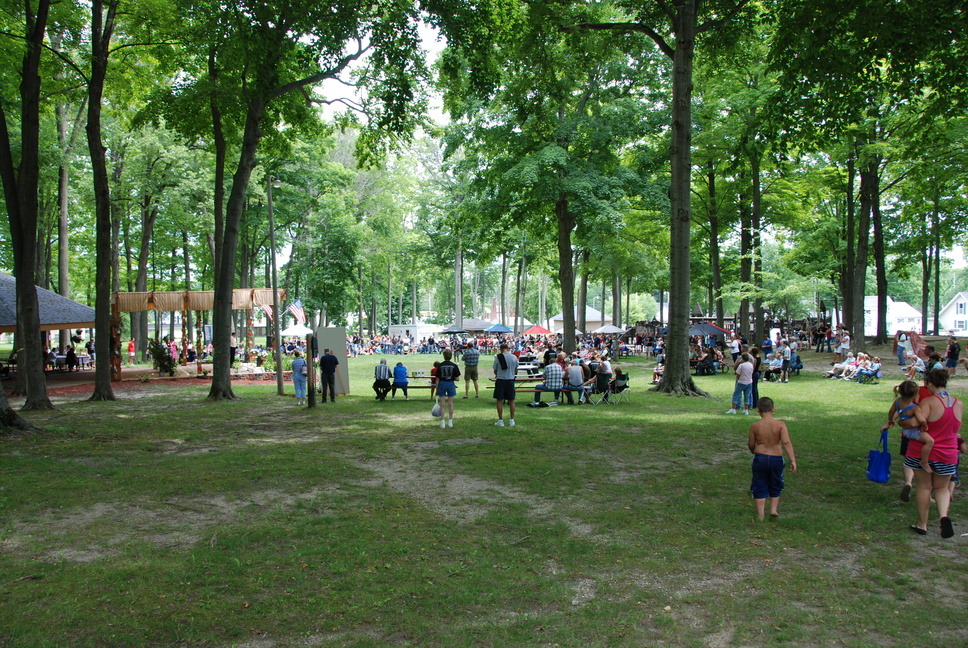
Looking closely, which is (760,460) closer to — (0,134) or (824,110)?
(824,110)

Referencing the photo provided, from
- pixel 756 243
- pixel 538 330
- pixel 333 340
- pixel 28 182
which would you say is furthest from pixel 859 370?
pixel 538 330

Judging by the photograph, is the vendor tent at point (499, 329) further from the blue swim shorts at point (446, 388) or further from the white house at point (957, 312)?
the white house at point (957, 312)

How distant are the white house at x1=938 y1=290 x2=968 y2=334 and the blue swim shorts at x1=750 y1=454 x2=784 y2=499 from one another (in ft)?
302

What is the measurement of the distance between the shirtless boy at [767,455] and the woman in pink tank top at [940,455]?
114 centimetres

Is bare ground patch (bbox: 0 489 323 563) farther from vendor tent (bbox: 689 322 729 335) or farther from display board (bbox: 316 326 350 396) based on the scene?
vendor tent (bbox: 689 322 729 335)

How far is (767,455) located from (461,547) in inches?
122

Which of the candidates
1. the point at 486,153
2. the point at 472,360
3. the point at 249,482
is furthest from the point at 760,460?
the point at 486,153

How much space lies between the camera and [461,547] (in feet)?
19.4

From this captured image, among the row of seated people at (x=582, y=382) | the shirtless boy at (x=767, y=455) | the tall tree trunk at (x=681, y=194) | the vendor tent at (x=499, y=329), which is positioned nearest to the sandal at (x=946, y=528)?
the shirtless boy at (x=767, y=455)

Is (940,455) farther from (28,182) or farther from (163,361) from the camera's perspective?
(163,361)

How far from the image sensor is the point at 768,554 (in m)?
5.69

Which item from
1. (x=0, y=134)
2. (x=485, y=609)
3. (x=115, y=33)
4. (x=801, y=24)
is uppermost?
(x=115, y=33)

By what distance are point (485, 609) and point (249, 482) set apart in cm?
467

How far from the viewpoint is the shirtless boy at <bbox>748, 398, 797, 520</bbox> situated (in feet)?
21.1
